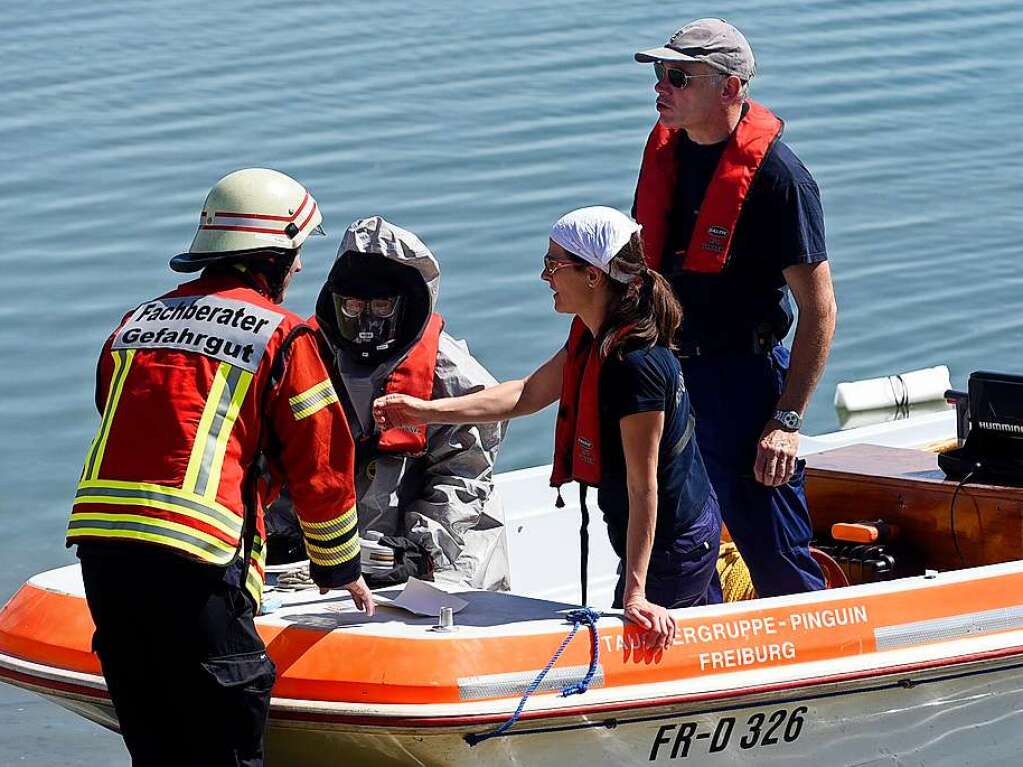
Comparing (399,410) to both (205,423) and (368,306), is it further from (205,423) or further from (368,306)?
(205,423)

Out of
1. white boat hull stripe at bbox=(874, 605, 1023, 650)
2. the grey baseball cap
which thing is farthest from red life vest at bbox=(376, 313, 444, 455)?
white boat hull stripe at bbox=(874, 605, 1023, 650)

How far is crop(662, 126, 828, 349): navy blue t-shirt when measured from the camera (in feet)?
12.7

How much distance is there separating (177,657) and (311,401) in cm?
51

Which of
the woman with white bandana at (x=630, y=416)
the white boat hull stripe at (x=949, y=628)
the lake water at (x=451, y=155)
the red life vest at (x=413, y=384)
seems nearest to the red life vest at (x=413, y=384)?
the red life vest at (x=413, y=384)

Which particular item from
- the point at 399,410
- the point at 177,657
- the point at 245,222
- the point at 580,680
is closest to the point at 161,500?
the point at 177,657

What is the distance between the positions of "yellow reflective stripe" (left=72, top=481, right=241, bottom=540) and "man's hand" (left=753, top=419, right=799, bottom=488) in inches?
57.1

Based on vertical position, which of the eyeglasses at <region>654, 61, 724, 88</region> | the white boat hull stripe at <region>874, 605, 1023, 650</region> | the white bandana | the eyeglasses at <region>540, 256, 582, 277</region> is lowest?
the white boat hull stripe at <region>874, 605, 1023, 650</region>

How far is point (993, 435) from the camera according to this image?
4648 millimetres

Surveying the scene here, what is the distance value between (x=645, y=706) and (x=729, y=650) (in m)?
0.24

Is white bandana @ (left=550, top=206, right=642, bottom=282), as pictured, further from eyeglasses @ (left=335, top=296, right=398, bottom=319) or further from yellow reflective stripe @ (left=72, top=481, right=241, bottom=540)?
yellow reflective stripe @ (left=72, top=481, right=241, bottom=540)

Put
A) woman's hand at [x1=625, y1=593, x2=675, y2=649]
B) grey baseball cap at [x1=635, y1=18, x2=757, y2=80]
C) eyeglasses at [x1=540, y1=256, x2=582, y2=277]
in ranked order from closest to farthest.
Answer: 1. eyeglasses at [x1=540, y1=256, x2=582, y2=277]
2. woman's hand at [x1=625, y1=593, x2=675, y2=649]
3. grey baseball cap at [x1=635, y1=18, x2=757, y2=80]

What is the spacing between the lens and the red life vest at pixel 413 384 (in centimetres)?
396

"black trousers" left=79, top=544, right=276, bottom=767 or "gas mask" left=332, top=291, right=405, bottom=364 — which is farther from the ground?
"gas mask" left=332, top=291, right=405, bottom=364

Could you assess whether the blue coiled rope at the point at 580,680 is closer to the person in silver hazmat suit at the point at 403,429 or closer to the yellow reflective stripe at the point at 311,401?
the person in silver hazmat suit at the point at 403,429
